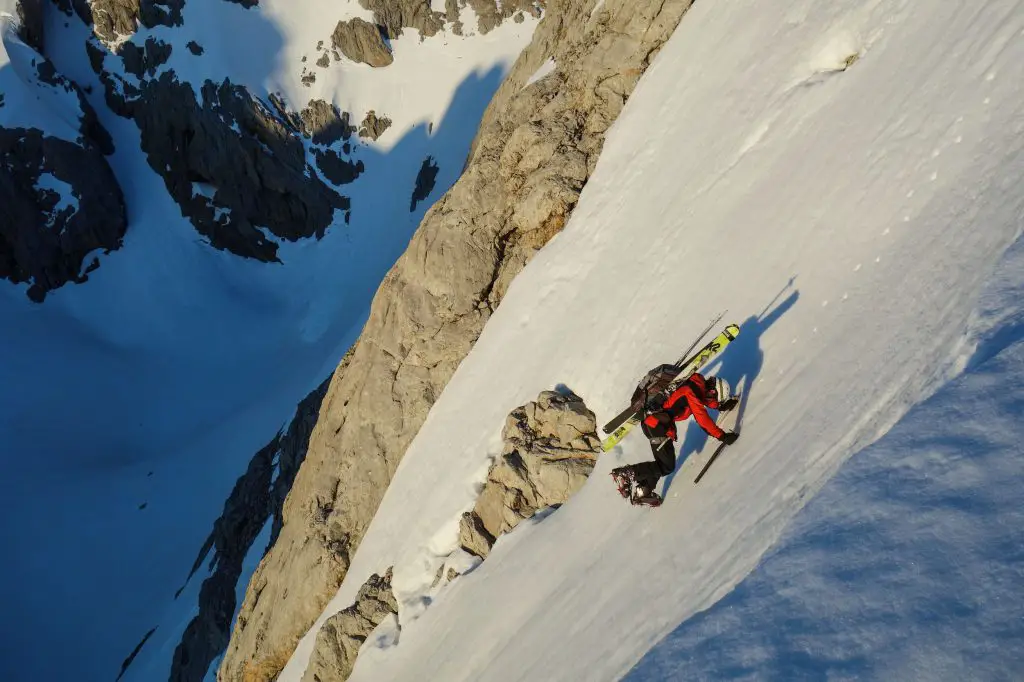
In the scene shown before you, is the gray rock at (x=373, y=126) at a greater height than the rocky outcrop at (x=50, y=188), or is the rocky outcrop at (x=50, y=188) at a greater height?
the rocky outcrop at (x=50, y=188)

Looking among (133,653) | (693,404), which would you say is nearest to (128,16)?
(133,653)

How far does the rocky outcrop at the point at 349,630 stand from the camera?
1582cm

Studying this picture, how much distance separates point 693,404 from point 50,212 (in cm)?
7005

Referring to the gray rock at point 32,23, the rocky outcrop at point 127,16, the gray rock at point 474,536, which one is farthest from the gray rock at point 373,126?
the gray rock at point 474,536

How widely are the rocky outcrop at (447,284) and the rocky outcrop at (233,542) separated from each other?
5916 mm

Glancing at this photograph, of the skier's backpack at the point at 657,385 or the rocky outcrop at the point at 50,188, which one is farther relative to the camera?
the rocky outcrop at the point at 50,188

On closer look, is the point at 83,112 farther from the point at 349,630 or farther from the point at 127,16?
the point at 349,630

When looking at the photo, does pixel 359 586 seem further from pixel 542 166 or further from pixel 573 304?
pixel 542 166

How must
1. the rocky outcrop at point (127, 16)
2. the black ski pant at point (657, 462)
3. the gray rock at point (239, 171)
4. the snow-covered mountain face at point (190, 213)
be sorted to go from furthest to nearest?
the rocky outcrop at point (127, 16) < the gray rock at point (239, 171) < the snow-covered mountain face at point (190, 213) < the black ski pant at point (657, 462)

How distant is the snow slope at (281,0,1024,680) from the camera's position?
6617 mm

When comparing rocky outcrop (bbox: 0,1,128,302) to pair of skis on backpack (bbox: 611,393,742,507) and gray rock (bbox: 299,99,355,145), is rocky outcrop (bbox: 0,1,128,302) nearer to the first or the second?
gray rock (bbox: 299,99,355,145)

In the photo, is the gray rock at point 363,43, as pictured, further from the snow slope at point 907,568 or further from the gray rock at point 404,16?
the snow slope at point 907,568

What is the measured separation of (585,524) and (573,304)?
21.0ft

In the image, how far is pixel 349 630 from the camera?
1616 centimetres
